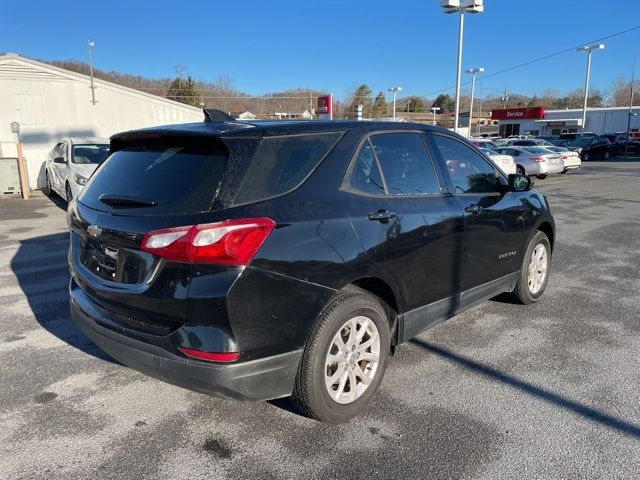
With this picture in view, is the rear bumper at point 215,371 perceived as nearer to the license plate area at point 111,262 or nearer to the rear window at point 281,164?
the license plate area at point 111,262

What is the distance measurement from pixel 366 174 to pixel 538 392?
6.10 feet

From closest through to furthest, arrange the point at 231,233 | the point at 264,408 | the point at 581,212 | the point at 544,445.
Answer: the point at 231,233
the point at 544,445
the point at 264,408
the point at 581,212

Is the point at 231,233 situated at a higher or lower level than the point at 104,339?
higher

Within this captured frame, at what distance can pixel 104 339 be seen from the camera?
2949mm

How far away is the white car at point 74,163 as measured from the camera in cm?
1102

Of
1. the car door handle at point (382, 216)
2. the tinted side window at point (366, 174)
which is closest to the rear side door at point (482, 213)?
the tinted side window at point (366, 174)

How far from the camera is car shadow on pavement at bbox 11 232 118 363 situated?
437 cm

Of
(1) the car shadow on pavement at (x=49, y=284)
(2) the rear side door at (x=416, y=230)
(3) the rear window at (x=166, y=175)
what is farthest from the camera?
(1) the car shadow on pavement at (x=49, y=284)

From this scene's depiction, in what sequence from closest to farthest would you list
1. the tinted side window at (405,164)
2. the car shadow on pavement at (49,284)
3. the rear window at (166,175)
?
1. the rear window at (166,175)
2. the tinted side window at (405,164)
3. the car shadow on pavement at (49,284)

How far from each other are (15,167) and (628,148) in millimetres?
41151

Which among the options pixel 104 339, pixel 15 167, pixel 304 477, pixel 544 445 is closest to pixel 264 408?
pixel 304 477

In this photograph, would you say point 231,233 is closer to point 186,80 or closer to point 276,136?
point 276,136

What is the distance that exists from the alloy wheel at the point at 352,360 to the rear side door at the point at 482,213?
120cm

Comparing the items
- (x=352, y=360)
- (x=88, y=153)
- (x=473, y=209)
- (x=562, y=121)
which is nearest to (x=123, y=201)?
(x=352, y=360)
